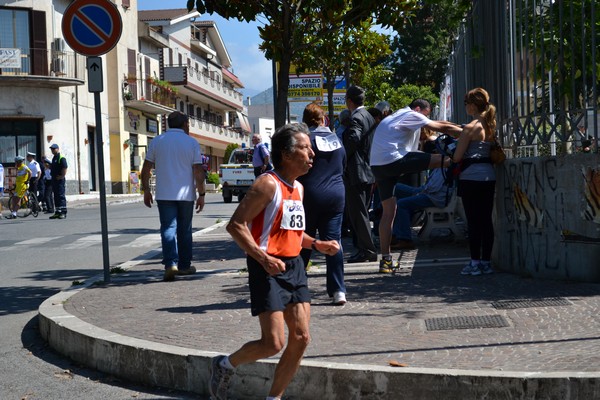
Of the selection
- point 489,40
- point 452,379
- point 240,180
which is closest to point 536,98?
point 489,40

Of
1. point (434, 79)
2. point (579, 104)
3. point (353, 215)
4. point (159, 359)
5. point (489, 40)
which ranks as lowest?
point (159, 359)

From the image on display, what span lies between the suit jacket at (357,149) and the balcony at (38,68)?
33081mm

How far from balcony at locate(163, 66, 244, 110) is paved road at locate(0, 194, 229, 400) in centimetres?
3993

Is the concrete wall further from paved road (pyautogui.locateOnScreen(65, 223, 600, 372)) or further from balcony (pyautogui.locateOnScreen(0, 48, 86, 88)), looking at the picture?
balcony (pyautogui.locateOnScreen(0, 48, 86, 88))

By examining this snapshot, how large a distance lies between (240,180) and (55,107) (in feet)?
39.7

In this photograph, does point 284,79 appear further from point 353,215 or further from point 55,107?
point 55,107

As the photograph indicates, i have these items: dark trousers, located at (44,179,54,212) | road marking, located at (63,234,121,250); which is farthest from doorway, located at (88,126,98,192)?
road marking, located at (63,234,121,250)

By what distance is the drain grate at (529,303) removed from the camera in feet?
23.3

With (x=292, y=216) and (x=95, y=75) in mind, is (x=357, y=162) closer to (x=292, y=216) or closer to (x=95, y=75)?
(x=95, y=75)

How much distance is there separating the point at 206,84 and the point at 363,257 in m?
64.6

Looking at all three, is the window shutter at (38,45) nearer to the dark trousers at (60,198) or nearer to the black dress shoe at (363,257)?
the dark trousers at (60,198)

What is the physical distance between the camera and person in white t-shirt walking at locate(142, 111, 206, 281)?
32.4 feet

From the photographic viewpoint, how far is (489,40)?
10438 millimetres

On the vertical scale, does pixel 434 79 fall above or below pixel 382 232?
above
